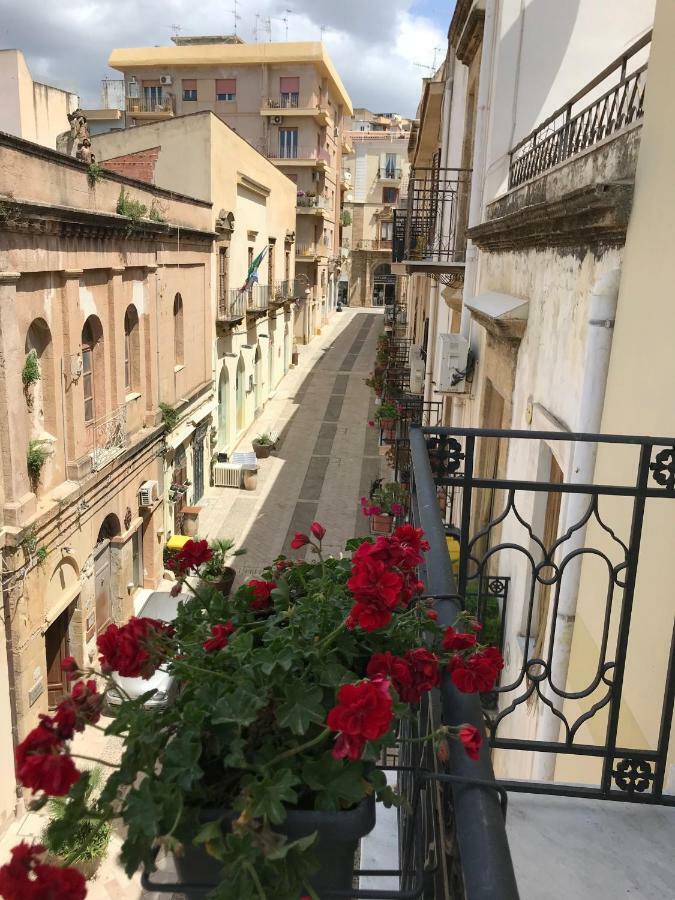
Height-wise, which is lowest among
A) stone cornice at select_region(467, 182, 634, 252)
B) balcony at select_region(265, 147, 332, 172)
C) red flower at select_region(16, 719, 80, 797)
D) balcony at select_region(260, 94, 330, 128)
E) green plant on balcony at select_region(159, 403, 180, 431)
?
green plant on balcony at select_region(159, 403, 180, 431)

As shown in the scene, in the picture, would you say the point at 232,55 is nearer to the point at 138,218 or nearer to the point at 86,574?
the point at 138,218

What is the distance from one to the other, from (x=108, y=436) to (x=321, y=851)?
11.9m

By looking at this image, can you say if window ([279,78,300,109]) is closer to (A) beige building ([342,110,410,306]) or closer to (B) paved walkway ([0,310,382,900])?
(B) paved walkway ([0,310,382,900])

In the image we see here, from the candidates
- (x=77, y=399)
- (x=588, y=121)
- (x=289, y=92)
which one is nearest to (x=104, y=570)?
(x=77, y=399)

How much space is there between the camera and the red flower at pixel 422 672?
174 cm

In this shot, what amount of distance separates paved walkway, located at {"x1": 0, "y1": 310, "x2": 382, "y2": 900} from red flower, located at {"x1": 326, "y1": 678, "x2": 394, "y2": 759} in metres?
7.77

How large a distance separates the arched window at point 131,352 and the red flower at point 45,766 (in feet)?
43.8

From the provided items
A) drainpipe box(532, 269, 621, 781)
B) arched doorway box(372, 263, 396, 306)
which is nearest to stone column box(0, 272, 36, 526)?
drainpipe box(532, 269, 621, 781)

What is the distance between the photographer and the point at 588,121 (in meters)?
5.04

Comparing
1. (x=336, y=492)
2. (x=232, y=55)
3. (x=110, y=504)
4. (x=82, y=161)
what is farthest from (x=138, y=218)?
(x=232, y=55)

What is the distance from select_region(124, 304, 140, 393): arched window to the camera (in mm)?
14430

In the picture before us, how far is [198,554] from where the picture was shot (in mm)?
2633

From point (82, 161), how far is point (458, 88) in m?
5.91

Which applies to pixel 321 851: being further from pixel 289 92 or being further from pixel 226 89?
pixel 226 89
